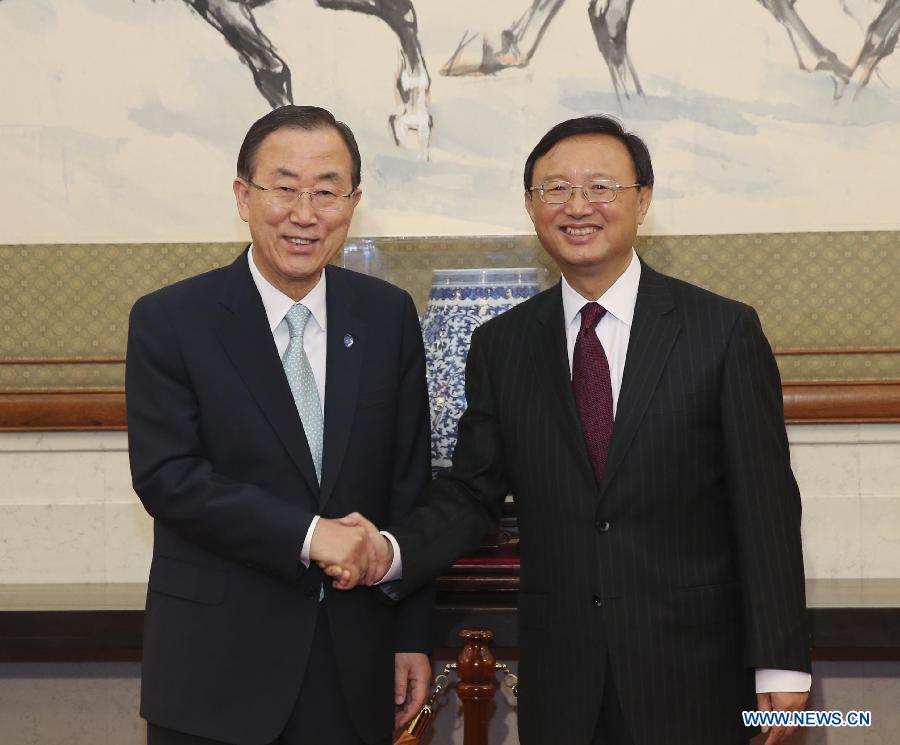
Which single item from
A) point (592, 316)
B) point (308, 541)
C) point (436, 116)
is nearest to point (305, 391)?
point (308, 541)

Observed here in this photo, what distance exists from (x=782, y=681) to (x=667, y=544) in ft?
1.15

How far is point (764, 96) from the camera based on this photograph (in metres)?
3.79

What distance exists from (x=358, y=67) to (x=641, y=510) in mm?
2156

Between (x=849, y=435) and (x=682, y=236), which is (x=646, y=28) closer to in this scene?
(x=682, y=236)

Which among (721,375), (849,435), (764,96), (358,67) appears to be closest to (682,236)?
(764,96)

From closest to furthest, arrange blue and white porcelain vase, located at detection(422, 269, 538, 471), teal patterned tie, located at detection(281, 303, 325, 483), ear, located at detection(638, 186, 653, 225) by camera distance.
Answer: teal patterned tie, located at detection(281, 303, 325, 483)
ear, located at detection(638, 186, 653, 225)
blue and white porcelain vase, located at detection(422, 269, 538, 471)

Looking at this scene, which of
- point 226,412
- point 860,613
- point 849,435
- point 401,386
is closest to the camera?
point 226,412

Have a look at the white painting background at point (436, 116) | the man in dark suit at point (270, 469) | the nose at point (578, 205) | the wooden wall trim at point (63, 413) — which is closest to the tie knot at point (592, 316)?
the nose at point (578, 205)

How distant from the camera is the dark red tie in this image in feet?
7.88

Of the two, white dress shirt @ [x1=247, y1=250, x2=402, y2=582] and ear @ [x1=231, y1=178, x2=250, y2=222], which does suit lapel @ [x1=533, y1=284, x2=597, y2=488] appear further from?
ear @ [x1=231, y1=178, x2=250, y2=222]

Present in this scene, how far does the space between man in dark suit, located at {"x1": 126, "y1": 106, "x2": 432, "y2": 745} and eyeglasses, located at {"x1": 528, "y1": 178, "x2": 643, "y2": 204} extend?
448 mm

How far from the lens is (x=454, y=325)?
3.19m

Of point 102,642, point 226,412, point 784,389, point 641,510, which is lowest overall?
point 102,642
